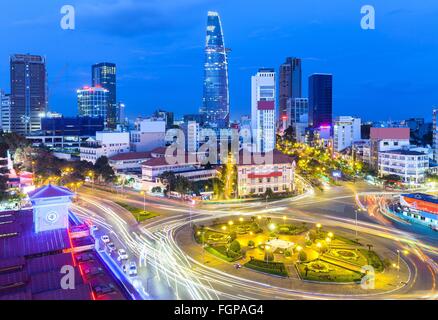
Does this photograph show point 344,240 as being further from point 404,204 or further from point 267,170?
point 267,170

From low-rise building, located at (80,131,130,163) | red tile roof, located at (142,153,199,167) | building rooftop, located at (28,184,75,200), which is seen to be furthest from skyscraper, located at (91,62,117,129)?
building rooftop, located at (28,184,75,200)

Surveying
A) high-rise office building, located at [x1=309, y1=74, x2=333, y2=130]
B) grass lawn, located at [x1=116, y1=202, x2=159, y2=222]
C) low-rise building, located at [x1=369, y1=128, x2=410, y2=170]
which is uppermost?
high-rise office building, located at [x1=309, y1=74, x2=333, y2=130]

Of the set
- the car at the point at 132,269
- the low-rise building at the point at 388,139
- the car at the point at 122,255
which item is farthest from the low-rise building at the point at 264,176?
the car at the point at 132,269

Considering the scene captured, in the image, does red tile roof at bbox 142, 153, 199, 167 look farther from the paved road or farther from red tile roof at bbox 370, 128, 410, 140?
red tile roof at bbox 370, 128, 410, 140

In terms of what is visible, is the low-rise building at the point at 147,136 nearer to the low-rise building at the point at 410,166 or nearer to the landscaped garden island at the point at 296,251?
the low-rise building at the point at 410,166

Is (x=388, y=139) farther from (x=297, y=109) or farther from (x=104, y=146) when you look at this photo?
(x=297, y=109)

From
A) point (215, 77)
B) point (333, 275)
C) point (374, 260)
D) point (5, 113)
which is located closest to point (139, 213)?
point (333, 275)

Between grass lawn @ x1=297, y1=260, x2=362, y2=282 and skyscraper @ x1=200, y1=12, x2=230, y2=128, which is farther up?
skyscraper @ x1=200, y1=12, x2=230, y2=128
